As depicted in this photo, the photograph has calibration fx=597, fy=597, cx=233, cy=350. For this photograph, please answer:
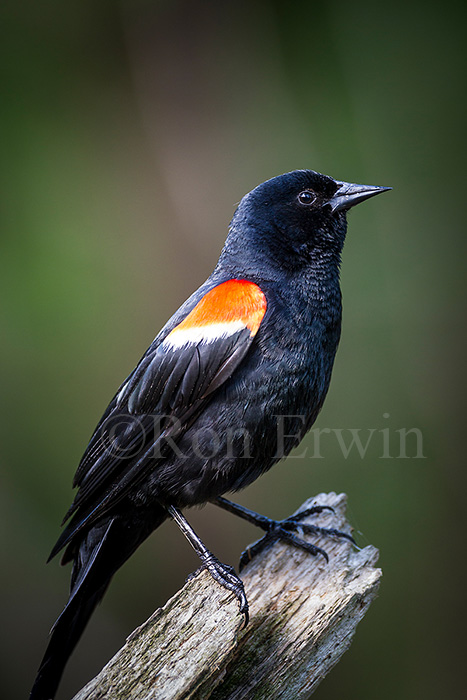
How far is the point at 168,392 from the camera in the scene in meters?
2.39

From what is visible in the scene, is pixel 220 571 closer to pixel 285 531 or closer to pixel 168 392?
pixel 285 531

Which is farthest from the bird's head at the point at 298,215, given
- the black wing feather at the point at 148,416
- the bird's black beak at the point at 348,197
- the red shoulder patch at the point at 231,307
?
the black wing feather at the point at 148,416

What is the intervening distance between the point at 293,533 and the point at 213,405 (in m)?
0.86

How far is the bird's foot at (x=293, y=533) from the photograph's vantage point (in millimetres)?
2666

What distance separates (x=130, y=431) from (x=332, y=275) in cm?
109

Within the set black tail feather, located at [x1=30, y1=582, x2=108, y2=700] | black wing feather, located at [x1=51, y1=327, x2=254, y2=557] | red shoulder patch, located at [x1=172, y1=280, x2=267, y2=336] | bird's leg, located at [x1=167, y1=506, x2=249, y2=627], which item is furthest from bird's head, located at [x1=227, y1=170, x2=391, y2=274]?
black tail feather, located at [x1=30, y1=582, x2=108, y2=700]

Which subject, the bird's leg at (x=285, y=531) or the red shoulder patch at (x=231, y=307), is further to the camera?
the bird's leg at (x=285, y=531)

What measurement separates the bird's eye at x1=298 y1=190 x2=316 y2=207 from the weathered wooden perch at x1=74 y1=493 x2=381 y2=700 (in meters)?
1.56

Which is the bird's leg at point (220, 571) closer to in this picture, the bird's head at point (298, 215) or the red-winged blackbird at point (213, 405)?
the red-winged blackbird at point (213, 405)

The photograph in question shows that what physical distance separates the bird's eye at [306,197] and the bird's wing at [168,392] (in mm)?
546

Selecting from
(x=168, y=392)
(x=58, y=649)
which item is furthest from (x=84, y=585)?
(x=168, y=392)

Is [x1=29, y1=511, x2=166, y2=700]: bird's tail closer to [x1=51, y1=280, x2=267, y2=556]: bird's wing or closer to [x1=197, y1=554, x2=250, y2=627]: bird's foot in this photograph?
[x1=51, y1=280, x2=267, y2=556]: bird's wing

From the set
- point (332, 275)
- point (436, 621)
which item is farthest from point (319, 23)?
point (436, 621)

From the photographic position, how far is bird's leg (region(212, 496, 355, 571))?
8.76ft
